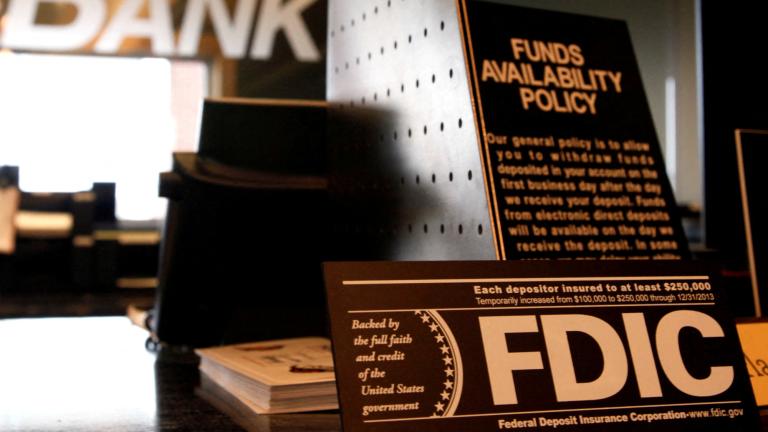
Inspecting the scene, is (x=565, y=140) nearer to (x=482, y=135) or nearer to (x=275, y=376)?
(x=482, y=135)

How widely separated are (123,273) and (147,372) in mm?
6580

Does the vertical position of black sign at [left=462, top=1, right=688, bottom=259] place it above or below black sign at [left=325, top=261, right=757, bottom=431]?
above

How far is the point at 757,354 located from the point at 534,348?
0.29 m

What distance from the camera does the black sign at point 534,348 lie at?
0.61 meters

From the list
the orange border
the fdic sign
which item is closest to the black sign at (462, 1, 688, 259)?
the orange border

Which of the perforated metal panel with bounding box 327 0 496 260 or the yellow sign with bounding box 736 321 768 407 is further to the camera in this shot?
the perforated metal panel with bounding box 327 0 496 260

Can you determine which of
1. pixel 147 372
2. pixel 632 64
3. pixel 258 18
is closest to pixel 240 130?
pixel 147 372

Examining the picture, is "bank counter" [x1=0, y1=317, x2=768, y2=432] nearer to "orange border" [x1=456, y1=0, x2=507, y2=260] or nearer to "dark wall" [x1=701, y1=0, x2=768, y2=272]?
"orange border" [x1=456, y1=0, x2=507, y2=260]

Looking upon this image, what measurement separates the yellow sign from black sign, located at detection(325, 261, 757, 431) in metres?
0.10

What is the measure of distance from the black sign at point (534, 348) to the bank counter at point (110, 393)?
133 mm

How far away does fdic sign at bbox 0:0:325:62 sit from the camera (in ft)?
22.3

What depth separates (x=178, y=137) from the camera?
8.00 meters

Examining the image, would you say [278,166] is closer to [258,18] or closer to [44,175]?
[258,18]

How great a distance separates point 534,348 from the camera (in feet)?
2.17
